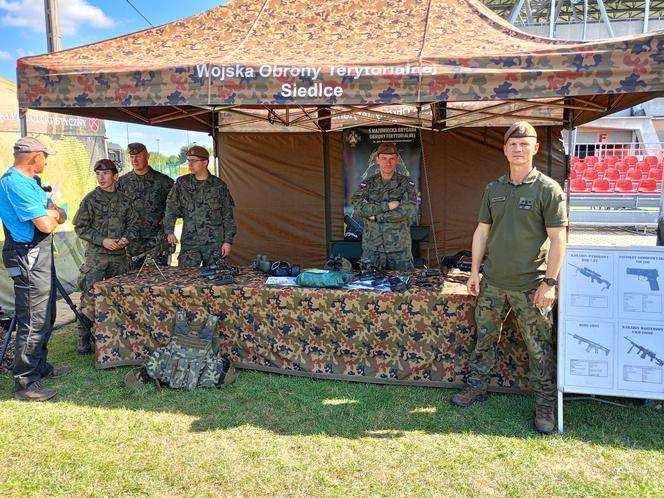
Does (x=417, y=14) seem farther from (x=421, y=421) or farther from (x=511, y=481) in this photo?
(x=511, y=481)

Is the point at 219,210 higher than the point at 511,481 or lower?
higher

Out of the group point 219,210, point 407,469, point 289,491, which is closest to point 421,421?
point 407,469

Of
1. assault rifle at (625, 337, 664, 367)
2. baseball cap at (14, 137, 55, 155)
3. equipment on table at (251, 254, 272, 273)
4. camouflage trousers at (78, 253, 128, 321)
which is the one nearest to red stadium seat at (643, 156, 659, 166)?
assault rifle at (625, 337, 664, 367)

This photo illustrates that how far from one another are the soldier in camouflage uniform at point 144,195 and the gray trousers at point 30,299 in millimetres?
1352

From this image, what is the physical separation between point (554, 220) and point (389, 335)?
1411mm

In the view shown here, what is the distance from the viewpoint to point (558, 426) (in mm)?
3049

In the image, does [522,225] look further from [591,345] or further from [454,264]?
[454,264]

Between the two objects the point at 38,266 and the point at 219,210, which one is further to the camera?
the point at 219,210

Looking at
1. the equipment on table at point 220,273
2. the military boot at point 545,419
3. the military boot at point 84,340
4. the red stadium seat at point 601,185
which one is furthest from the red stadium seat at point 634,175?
the military boot at point 84,340

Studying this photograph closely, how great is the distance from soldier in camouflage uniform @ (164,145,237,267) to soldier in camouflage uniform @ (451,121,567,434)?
2.48 m

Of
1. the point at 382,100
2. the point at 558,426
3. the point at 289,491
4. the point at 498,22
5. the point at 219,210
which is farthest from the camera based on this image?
the point at 219,210

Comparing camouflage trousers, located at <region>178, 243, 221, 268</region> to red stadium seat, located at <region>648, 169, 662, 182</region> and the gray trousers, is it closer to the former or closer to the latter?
the gray trousers

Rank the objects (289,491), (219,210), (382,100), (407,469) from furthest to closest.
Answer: (219,210) → (382,100) → (407,469) → (289,491)

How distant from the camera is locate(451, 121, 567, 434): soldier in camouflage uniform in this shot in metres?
2.88
